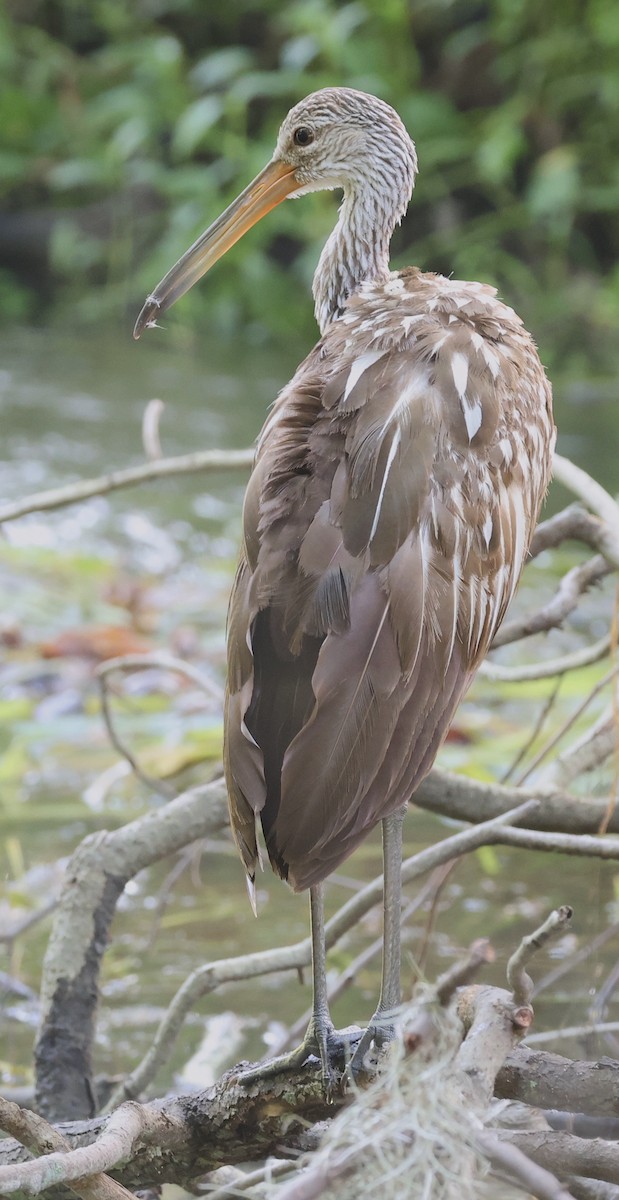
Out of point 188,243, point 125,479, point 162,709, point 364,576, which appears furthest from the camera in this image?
point 188,243

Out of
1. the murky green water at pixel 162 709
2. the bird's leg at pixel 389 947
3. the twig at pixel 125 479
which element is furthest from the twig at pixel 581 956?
the twig at pixel 125 479

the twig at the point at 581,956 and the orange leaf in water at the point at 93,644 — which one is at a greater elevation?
the orange leaf in water at the point at 93,644

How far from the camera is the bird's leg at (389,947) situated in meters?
2.40

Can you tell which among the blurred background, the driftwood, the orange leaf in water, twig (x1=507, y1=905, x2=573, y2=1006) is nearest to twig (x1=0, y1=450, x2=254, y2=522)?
the driftwood

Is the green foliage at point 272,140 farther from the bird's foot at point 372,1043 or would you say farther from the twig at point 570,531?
the bird's foot at point 372,1043

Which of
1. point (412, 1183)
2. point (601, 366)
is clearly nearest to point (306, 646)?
point (412, 1183)

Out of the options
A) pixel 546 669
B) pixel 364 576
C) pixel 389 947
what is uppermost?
pixel 546 669

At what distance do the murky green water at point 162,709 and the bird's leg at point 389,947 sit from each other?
3.51ft

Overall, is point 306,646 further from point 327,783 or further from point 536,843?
point 536,843

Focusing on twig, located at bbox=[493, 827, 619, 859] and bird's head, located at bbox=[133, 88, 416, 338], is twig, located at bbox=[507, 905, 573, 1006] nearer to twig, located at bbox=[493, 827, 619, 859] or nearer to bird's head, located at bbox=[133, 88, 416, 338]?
twig, located at bbox=[493, 827, 619, 859]

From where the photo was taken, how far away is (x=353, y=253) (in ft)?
10.5

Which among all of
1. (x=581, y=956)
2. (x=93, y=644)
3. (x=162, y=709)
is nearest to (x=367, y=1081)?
(x=581, y=956)

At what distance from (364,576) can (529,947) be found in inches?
24.5

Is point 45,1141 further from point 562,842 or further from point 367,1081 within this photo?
point 562,842
